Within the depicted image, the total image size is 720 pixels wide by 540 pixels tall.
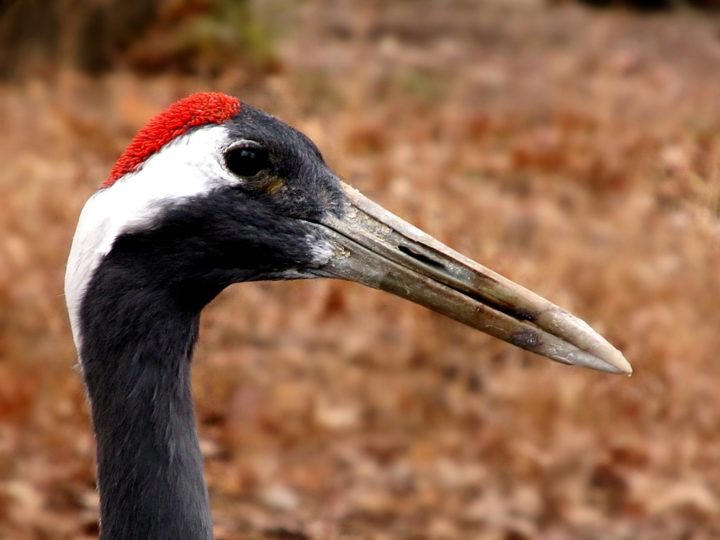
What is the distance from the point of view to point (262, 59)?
7312mm

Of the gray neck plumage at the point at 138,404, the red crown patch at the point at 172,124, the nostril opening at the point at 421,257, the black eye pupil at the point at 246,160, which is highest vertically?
the red crown patch at the point at 172,124

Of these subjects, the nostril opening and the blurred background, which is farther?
the blurred background

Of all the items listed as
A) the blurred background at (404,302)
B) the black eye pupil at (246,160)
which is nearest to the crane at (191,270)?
the black eye pupil at (246,160)

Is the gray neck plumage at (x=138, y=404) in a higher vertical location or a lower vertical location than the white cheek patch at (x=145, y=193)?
lower

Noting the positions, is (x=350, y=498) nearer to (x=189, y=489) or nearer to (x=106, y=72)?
(x=189, y=489)

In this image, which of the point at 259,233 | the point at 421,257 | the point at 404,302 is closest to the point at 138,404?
the point at 259,233

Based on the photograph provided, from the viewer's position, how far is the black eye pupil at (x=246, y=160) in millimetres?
2363

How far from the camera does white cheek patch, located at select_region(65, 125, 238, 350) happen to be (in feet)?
7.59

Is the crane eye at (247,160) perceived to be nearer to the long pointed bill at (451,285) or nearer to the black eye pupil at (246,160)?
the black eye pupil at (246,160)

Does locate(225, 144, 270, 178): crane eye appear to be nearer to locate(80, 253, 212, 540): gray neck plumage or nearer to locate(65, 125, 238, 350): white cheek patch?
locate(65, 125, 238, 350): white cheek patch

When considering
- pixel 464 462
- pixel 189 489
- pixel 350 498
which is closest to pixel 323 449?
pixel 350 498

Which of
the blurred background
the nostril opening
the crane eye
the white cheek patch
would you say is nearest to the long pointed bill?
the nostril opening

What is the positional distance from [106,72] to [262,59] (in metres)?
0.97

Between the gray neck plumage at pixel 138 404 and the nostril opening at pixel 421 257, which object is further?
the nostril opening at pixel 421 257
